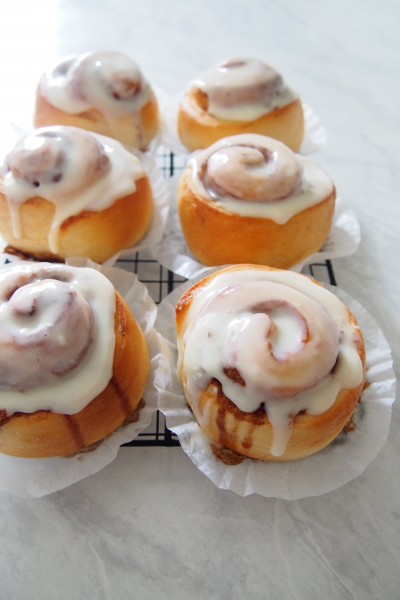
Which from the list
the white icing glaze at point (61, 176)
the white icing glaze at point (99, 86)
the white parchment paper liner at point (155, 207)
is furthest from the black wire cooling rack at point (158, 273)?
the white icing glaze at point (99, 86)

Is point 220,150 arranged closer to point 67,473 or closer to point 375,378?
point 375,378

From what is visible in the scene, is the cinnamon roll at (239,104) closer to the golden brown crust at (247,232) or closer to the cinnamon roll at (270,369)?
the golden brown crust at (247,232)

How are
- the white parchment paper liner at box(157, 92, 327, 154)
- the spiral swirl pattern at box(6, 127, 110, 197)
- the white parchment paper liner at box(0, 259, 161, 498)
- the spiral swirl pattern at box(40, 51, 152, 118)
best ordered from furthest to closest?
the white parchment paper liner at box(157, 92, 327, 154) < the spiral swirl pattern at box(40, 51, 152, 118) < the spiral swirl pattern at box(6, 127, 110, 197) < the white parchment paper liner at box(0, 259, 161, 498)

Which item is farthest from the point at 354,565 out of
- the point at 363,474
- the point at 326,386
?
the point at 326,386

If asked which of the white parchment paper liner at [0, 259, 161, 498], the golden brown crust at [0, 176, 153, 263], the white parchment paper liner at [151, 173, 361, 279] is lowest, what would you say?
the white parchment paper liner at [0, 259, 161, 498]

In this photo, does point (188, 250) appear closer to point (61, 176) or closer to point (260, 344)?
point (61, 176)

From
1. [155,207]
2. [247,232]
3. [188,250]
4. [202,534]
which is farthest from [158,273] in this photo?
[202,534]

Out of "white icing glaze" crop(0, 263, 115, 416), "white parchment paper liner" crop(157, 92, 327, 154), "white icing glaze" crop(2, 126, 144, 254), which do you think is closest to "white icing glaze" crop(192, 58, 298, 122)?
"white parchment paper liner" crop(157, 92, 327, 154)

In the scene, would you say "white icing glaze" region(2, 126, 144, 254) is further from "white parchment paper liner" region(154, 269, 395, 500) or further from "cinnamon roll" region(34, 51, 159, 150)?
"white parchment paper liner" region(154, 269, 395, 500)
